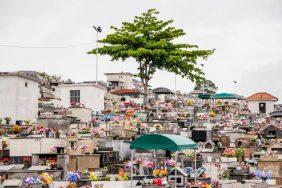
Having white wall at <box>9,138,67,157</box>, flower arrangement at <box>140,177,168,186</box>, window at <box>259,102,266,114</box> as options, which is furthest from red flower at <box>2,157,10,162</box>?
window at <box>259,102,266,114</box>

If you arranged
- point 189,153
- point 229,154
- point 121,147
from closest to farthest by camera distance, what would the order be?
1. point 189,153
2. point 121,147
3. point 229,154

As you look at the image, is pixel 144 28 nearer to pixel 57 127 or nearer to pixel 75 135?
pixel 57 127

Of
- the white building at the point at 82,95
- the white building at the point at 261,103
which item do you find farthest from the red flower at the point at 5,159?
the white building at the point at 261,103

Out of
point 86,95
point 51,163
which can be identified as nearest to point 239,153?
point 51,163

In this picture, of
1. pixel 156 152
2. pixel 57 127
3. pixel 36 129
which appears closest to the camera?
pixel 156 152

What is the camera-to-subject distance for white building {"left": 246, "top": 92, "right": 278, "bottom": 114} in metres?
49.2

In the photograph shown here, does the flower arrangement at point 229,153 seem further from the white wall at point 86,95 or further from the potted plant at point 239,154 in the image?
the white wall at point 86,95

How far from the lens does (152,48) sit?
128 ft

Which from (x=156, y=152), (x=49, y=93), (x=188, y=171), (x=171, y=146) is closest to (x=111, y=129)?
(x=156, y=152)

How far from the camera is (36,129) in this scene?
71.9 feet

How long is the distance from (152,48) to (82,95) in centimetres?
819

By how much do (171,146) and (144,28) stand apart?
2674 centimetres

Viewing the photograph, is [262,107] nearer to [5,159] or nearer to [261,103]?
[261,103]

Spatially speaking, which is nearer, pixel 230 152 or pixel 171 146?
pixel 171 146
